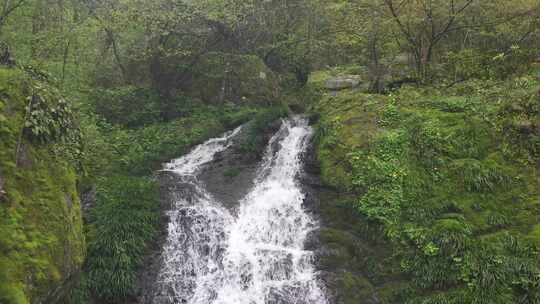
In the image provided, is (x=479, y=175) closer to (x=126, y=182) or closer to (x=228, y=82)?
(x=126, y=182)

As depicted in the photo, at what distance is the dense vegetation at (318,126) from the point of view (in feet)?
22.0

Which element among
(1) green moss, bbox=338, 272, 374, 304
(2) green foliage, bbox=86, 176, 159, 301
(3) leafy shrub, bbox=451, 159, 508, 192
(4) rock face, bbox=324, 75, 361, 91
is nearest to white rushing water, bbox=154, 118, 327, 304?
(1) green moss, bbox=338, 272, 374, 304

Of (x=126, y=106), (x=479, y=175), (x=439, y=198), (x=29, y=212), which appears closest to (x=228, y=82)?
(x=126, y=106)

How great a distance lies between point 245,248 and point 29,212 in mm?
5329

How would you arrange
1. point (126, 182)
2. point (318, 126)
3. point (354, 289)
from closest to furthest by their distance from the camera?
point (354, 289) < point (126, 182) < point (318, 126)

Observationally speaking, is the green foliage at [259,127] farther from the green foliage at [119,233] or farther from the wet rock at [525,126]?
the wet rock at [525,126]

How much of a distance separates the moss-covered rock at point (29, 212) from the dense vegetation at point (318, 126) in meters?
0.03

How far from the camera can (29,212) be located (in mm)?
5789

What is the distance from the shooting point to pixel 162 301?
28.8ft

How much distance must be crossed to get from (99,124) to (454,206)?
1233 centimetres

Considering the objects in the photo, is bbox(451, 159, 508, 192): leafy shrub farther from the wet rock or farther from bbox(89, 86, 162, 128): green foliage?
bbox(89, 86, 162, 128): green foliage

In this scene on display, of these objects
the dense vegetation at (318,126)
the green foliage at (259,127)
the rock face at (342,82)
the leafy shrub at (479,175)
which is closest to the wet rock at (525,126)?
the dense vegetation at (318,126)

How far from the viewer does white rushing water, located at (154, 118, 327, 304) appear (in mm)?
8906

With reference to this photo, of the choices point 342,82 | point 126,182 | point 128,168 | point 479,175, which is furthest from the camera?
point 342,82
